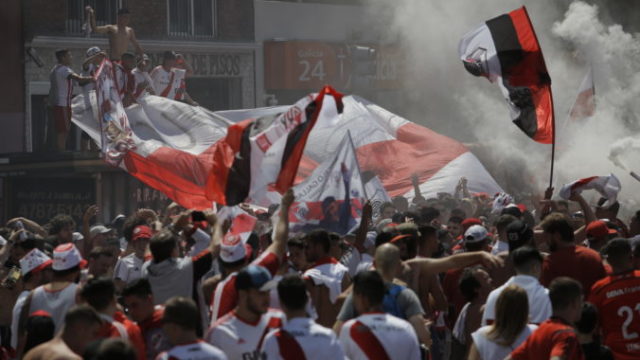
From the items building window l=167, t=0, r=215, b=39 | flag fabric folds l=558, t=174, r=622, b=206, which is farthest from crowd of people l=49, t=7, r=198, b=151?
flag fabric folds l=558, t=174, r=622, b=206

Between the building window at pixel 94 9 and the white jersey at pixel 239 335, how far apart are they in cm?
1893

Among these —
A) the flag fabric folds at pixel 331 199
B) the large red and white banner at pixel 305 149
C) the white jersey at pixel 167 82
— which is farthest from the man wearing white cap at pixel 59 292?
the white jersey at pixel 167 82

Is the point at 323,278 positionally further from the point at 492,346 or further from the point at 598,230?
the point at 598,230

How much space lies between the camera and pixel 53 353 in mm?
5129

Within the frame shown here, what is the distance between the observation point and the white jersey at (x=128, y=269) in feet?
28.7

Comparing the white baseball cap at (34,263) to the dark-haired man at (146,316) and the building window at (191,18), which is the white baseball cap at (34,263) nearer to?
the dark-haired man at (146,316)

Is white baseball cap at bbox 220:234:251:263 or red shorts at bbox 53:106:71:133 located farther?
red shorts at bbox 53:106:71:133

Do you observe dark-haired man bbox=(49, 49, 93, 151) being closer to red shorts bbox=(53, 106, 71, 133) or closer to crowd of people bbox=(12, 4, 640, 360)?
red shorts bbox=(53, 106, 71, 133)

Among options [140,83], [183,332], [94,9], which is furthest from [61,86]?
[183,332]

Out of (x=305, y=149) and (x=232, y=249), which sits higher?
(x=305, y=149)

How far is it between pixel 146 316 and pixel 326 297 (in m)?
1.47

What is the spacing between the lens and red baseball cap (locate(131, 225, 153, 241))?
879 centimetres

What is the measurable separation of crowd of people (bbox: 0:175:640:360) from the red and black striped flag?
4.59 feet

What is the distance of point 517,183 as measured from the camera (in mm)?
21047
